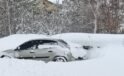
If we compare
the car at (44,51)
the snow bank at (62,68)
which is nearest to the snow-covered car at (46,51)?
the car at (44,51)

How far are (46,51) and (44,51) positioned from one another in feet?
0.31

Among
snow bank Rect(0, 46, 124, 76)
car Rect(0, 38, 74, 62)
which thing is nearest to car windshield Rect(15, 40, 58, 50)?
car Rect(0, 38, 74, 62)

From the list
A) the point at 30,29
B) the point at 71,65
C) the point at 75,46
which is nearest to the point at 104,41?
the point at 75,46

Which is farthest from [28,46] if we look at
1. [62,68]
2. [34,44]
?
[62,68]

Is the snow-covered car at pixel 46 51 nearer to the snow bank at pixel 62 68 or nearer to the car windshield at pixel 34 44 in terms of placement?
the car windshield at pixel 34 44

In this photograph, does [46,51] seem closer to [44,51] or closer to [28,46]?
[44,51]

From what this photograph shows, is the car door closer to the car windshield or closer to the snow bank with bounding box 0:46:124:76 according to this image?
the car windshield

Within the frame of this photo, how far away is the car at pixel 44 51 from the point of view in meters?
16.0

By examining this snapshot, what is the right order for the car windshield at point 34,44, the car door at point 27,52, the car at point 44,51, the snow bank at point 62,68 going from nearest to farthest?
the snow bank at point 62,68, the car at point 44,51, the car door at point 27,52, the car windshield at point 34,44

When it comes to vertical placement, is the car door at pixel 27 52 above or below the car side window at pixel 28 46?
below

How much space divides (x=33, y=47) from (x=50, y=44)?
0.77 meters

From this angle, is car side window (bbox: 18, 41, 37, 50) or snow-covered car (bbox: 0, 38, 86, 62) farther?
car side window (bbox: 18, 41, 37, 50)

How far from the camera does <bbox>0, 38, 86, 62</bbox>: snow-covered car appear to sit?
52.5 feet

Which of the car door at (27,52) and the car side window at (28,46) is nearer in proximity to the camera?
the car door at (27,52)
